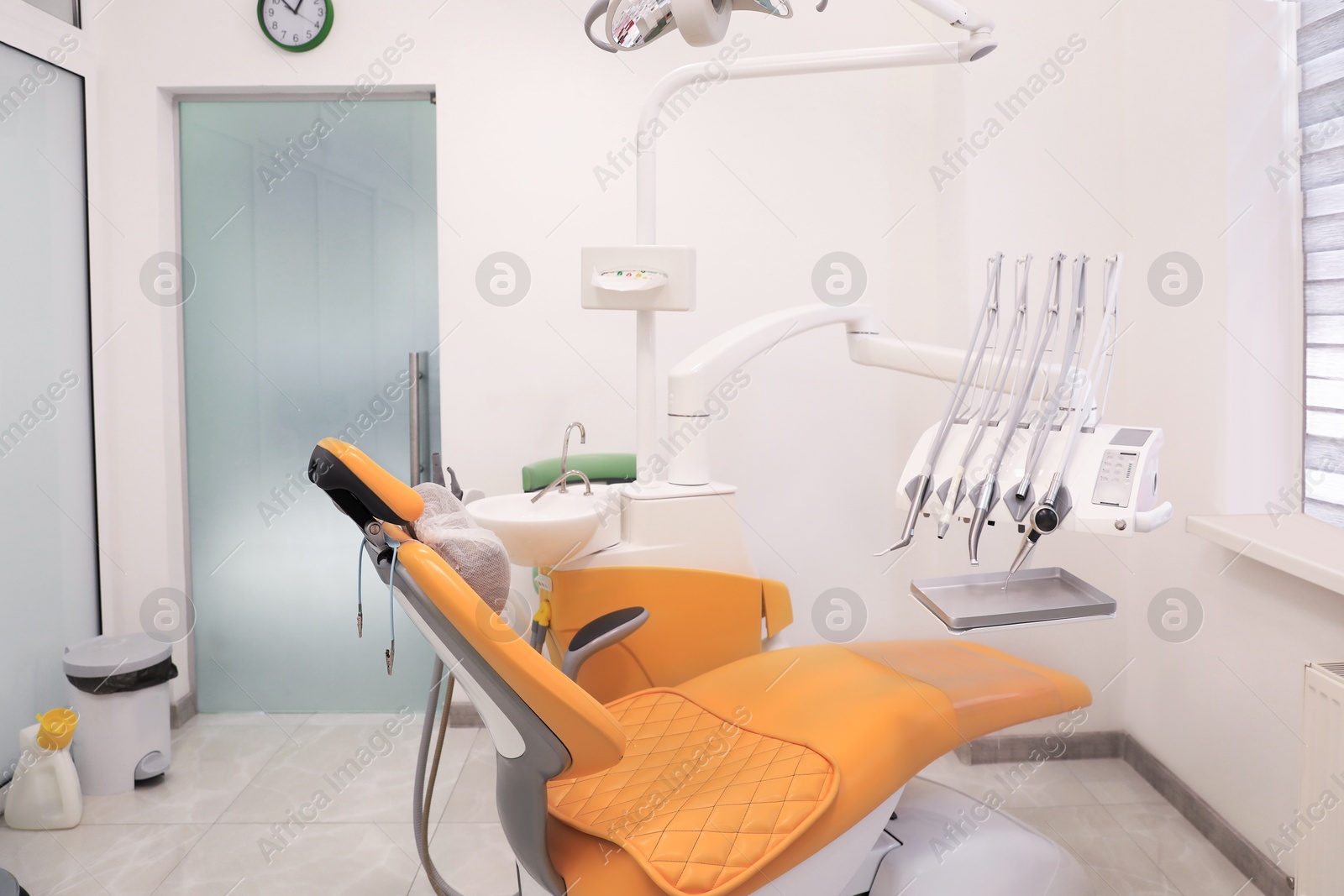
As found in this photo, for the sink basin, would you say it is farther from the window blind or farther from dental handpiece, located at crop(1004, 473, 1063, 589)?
the window blind

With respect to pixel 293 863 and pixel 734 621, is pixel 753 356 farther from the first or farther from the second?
pixel 293 863

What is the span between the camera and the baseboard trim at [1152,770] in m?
1.87

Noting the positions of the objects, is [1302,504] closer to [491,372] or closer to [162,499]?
[491,372]

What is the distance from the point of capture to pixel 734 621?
2104mm

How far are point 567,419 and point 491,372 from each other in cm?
28

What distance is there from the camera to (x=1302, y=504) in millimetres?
1975

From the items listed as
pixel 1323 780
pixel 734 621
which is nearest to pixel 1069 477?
pixel 1323 780

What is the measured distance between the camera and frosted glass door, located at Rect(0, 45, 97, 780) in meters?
2.32

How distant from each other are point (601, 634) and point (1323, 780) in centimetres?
123

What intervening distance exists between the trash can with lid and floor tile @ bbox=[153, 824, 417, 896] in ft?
1.28

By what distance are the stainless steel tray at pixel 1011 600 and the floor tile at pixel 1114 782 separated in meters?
1.16

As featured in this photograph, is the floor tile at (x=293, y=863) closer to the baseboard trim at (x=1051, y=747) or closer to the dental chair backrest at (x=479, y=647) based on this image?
the dental chair backrest at (x=479, y=647)

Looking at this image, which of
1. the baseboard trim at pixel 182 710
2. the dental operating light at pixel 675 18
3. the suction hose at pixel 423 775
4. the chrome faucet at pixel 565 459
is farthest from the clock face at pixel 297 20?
the baseboard trim at pixel 182 710

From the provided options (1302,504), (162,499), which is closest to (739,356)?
(1302,504)
